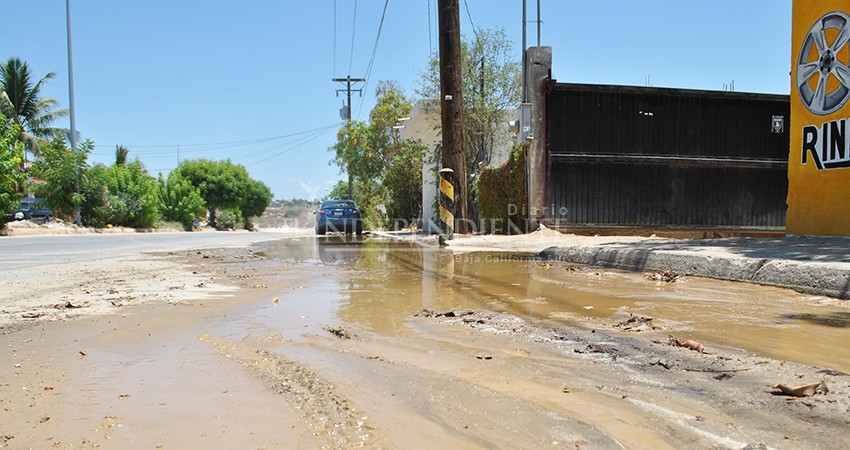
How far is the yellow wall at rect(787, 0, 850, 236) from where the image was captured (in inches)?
277

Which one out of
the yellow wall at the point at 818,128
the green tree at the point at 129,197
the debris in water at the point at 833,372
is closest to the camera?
the debris in water at the point at 833,372

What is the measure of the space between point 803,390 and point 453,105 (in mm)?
11057

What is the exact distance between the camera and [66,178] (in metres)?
24.8

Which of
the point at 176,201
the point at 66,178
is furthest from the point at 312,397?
the point at 176,201

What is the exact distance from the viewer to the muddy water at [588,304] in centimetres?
303

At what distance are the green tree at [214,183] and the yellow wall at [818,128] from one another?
50283 millimetres

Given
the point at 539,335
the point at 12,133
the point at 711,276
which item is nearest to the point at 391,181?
the point at 12,133

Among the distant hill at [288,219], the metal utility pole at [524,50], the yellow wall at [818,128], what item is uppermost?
the metal utility pole at [524,50]

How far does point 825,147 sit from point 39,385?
28.1ft

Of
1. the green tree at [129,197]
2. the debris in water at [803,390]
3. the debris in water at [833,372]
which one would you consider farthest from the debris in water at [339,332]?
the green tree at [129,197]

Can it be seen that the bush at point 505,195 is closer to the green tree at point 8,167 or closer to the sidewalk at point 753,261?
the sidewalk at point 753,261

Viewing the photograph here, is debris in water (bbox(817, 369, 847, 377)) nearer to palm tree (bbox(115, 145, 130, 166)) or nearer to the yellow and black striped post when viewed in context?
the yellow and black striped post

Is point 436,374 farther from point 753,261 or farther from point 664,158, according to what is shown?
point 664,158

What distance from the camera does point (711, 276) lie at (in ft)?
17.3
